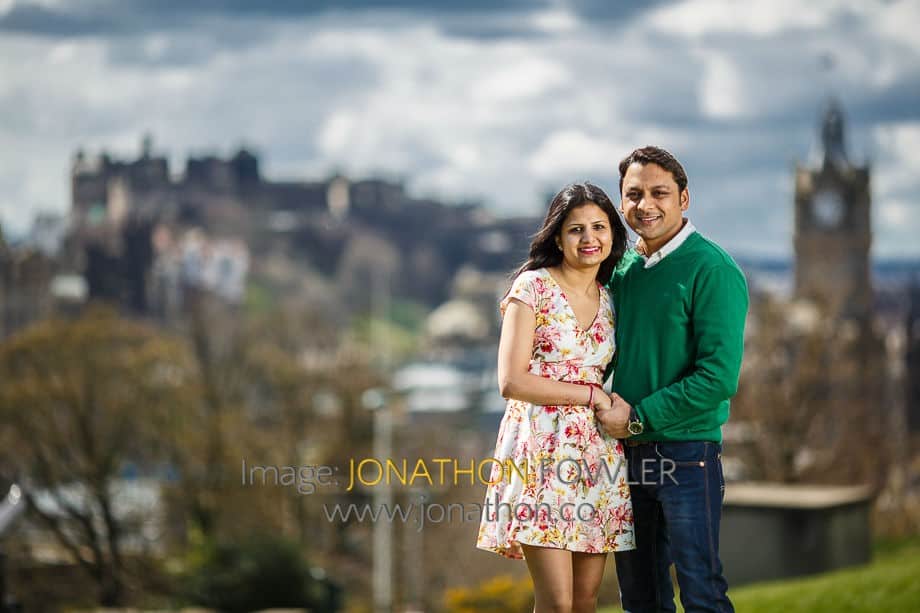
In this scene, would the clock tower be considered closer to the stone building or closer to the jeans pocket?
the stone building

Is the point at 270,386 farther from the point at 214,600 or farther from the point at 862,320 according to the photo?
the point at 862,320

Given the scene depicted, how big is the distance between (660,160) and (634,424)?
0.80 meters

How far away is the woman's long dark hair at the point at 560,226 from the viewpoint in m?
3.88

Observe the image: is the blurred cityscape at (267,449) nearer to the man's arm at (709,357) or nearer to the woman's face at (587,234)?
the woman's face at (587,234)

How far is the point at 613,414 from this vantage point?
3791mm

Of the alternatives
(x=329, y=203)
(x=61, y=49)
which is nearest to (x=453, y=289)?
(x=329, y=203)

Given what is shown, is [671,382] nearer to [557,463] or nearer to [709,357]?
[709,357]

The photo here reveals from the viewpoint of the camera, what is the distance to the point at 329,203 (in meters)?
114

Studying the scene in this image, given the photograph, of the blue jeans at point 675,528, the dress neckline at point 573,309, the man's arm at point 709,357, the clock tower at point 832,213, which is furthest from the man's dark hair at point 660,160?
the clock tower at point 832,213

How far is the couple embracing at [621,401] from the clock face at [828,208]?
10373cm

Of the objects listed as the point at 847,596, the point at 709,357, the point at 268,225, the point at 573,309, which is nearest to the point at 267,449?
the point at 847,596

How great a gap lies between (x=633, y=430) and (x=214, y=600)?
549 inches

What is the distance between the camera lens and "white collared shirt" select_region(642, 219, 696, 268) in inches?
155

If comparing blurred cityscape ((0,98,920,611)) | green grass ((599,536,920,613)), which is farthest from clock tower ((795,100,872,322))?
green grass ((599,536,920,613))
